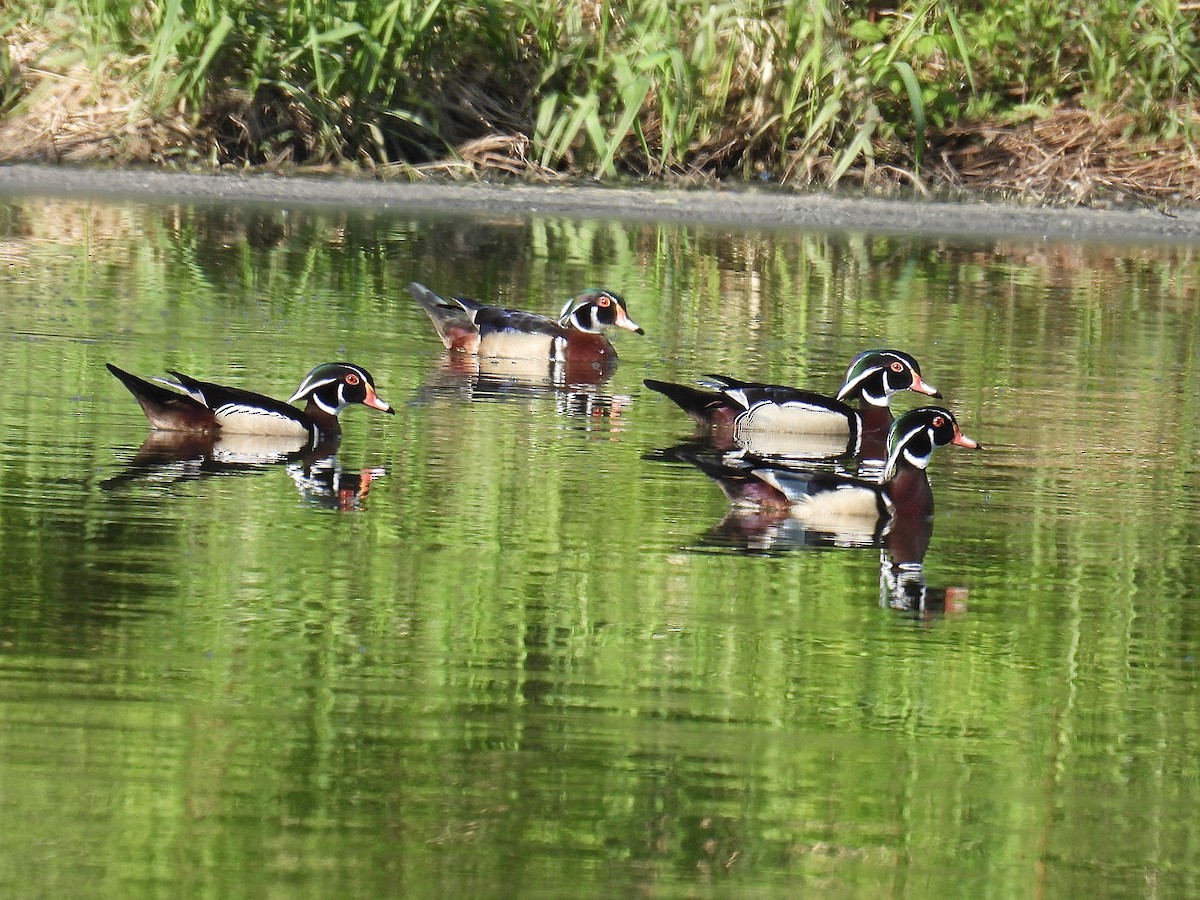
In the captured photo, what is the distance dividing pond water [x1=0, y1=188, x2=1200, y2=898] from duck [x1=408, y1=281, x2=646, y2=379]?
25 centimetres

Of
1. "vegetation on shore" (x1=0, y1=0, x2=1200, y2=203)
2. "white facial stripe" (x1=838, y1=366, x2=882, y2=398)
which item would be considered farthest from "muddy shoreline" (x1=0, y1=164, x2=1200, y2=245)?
"white facial stripe" (x1=838, y1=366, x2=882, y2=398)

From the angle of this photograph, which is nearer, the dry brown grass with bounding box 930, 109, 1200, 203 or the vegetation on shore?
the vegetation on shore

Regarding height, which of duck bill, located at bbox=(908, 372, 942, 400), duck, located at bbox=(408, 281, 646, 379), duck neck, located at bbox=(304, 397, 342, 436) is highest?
duck, located at bbox=(408, 281, 646, 379)

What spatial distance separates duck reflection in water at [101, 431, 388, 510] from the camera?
27.2ft

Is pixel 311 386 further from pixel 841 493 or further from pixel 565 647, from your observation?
pixel 565 647

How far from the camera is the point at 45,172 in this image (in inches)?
755

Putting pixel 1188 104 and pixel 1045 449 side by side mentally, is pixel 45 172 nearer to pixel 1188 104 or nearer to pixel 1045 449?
pixel 1188 104

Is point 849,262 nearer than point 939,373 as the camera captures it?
No

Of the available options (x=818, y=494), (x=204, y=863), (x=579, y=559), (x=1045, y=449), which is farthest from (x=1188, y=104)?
(x=204, y=863)

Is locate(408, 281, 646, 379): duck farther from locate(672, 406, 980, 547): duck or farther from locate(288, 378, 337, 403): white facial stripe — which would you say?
locate(672, 406, 980, 547): duck

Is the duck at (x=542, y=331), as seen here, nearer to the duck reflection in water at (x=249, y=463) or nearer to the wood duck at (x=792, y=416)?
the wood duck at (x=792, y=416)

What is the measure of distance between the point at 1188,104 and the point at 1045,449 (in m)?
11.3

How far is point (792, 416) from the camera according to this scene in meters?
9.92

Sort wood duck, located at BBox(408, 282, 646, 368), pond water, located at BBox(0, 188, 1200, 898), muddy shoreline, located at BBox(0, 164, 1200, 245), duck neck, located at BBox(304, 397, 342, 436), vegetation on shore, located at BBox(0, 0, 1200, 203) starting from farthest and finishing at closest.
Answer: vegetation on shore, located at BBox(0, 0, 1200, 203) < muddy shoreline, located at BBox(0, 164, 1200, 245) < wood duck, located at BBox(408, 282, 646, 368) < duck neck, located at BBox(304, 397, 342, 436) < pond water, located at BBox(0, 188, 1200, 898)
